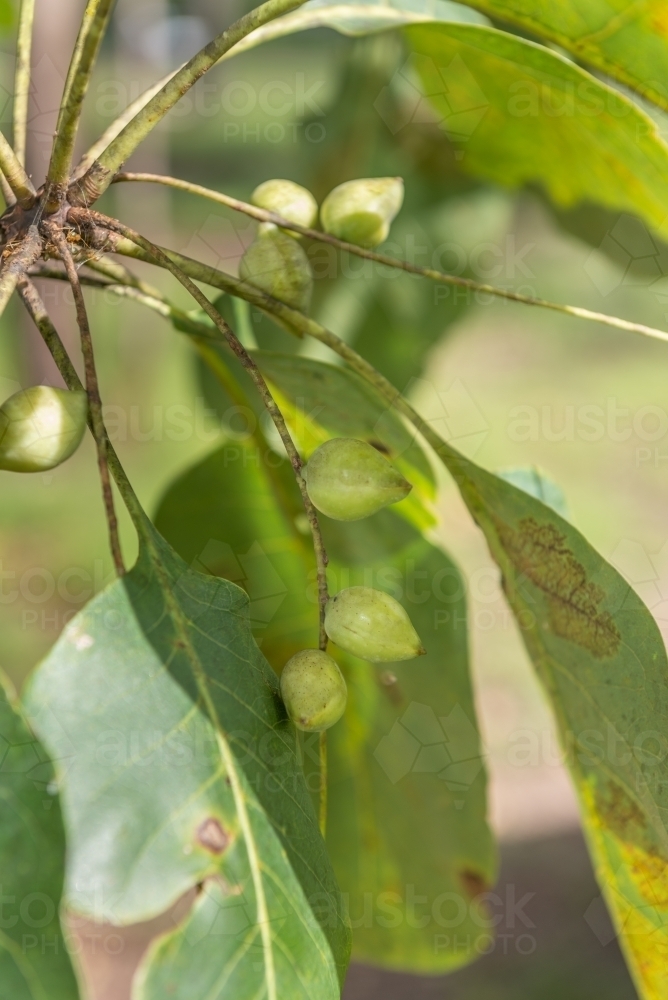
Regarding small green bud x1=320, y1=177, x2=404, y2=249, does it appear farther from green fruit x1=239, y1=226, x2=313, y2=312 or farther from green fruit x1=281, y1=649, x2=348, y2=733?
green fruit x1=281, y1=649, x2=348, y2=733

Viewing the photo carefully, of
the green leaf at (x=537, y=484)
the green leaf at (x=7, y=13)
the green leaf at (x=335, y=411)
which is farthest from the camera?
the green leaf at (x=7, y=13)

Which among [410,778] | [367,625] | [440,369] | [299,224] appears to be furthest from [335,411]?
[440,369]

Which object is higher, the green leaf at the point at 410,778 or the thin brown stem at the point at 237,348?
the thin brown stem at the point at 237,348

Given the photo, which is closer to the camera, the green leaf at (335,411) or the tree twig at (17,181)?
the tree twig at (17,181)

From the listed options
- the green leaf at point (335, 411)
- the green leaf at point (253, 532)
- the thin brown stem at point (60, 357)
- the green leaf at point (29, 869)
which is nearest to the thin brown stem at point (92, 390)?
the thin brown stem at point (60, 357)

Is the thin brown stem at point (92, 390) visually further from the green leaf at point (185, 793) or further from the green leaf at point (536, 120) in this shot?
the green leaf at point (536, 120)

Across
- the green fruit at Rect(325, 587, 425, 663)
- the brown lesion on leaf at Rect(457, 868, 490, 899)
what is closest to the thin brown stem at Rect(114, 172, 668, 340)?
the green fruit at Rect(325, 587, 425, 663)

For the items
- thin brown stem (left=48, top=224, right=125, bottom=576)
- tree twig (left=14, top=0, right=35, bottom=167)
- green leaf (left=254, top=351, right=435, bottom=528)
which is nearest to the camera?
thin brown stem (left=48, top=224, right=125, bottom=576)
